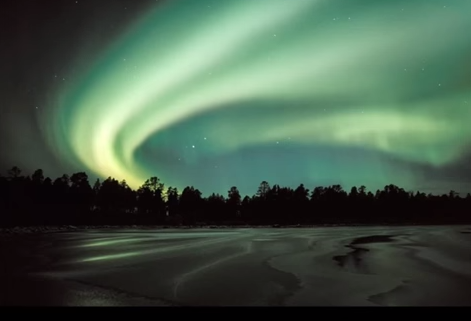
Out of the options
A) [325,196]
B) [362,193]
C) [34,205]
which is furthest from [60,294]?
[362,193]

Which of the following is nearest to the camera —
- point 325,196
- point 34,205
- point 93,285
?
point 93,285

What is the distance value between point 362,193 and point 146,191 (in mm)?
97131

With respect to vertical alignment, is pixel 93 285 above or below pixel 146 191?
below

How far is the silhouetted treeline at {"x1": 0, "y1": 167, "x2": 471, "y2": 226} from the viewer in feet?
434

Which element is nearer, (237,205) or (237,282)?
(237,282)

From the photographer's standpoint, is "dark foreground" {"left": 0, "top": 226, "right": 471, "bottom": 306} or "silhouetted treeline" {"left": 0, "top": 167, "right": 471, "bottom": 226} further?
"silhouetted treeline" {"left": 0, "top": 167, "right": 471, "bottom": 226}

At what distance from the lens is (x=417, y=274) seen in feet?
44.1

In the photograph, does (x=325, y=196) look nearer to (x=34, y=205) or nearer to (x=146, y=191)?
(x=146, y=191)

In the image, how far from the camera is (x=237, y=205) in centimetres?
17938

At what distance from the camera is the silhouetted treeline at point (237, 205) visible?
434 ft

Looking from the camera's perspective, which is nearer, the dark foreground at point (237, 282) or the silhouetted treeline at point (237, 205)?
the dark foreground at point (237, 282)

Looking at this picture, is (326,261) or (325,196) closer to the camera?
(326,261)
